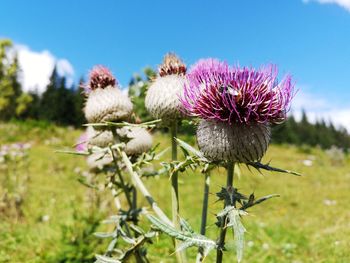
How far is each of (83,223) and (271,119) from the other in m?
3.65

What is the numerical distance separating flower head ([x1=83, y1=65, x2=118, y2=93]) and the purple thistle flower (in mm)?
1323

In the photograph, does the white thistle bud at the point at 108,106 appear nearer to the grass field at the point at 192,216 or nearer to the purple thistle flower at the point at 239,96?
the grass field at the point at 192,216

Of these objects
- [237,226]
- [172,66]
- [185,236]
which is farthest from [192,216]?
[237,226]

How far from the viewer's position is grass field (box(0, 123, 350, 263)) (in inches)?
205

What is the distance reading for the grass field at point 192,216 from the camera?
521cm

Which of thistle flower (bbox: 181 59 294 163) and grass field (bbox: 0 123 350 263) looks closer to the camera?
thistle flower (bbox: 181 59 294 163)

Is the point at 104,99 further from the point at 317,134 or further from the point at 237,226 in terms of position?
the point at 317,134

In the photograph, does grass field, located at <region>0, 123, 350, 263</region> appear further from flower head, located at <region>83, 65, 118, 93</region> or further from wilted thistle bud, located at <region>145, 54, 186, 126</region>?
flower head, located at <region>83, 65, 118, 93</region>

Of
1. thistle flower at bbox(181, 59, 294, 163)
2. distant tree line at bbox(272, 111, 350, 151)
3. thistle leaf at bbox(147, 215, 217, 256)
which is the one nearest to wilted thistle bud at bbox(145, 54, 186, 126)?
thistle flower at bbox(181, 59, 294, 163)

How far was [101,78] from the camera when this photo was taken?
3.44 meters

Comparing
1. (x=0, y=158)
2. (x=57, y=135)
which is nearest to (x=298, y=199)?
(x=0, y=158)

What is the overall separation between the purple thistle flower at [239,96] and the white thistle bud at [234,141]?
6 centimetres

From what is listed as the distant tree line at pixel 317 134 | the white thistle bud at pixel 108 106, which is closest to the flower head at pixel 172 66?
the white thistle bud at pixel 108 106

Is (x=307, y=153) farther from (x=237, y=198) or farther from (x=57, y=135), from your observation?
(x=237, y=198)
